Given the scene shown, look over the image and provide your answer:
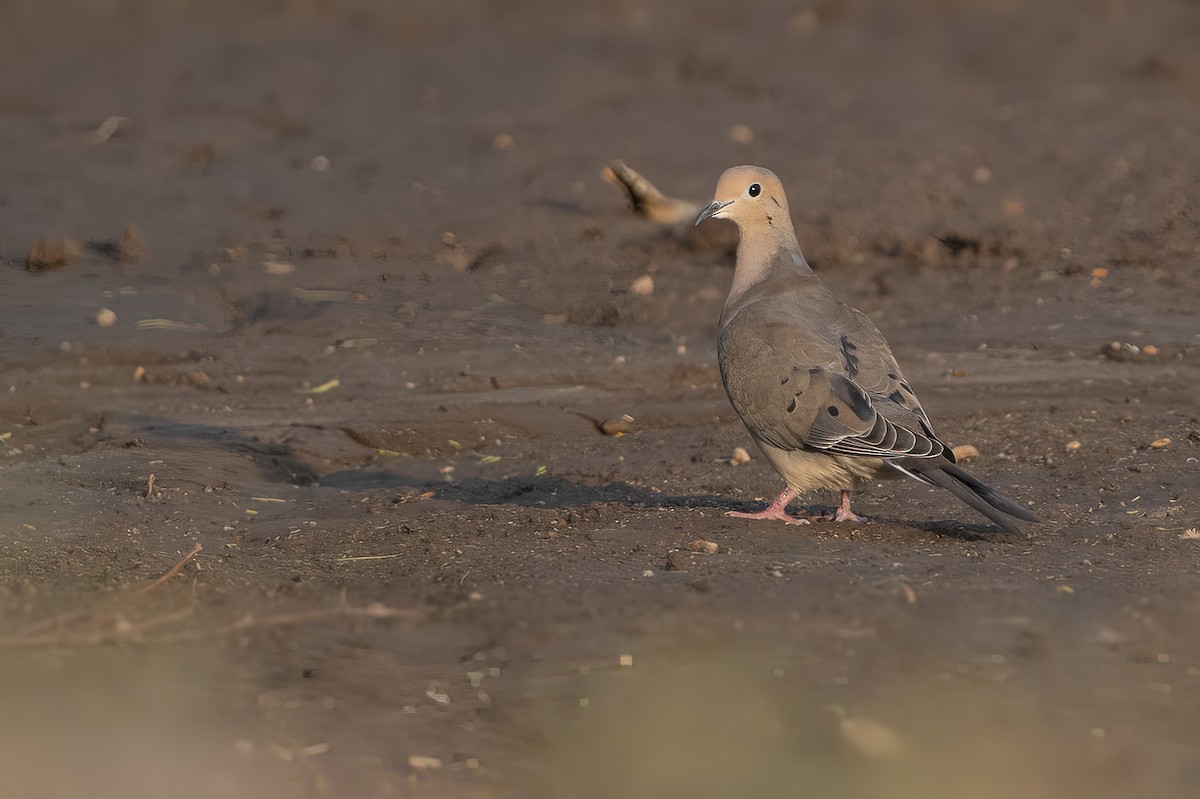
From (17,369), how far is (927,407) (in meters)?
4.64

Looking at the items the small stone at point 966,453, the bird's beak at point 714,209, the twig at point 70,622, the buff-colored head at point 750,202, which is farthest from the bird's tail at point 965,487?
the twig at point 70,622

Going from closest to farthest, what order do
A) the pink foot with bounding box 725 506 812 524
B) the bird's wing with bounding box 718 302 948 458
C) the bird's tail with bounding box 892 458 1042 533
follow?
the bird's tail with bounding box 892 458 1042 533
the bird's wing with bounding box 718 302 948 458
the pink foot with bounding box 725 506 812 524

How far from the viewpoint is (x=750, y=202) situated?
6371 millimetres

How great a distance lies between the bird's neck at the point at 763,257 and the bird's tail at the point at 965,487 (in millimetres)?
1122

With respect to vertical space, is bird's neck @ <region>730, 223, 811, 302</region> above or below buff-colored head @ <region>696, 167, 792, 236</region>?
below

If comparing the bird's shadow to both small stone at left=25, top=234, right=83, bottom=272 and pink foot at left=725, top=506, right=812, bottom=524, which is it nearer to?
pink foot at left=725, top=506, right=812, bottom=524

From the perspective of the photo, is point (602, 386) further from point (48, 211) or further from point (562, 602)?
point (48, 211)

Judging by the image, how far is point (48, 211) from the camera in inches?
420

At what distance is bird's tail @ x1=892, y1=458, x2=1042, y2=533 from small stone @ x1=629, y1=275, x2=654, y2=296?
169 inches

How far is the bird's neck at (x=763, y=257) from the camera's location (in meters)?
6.29

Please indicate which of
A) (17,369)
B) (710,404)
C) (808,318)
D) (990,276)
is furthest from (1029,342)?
(17,369)

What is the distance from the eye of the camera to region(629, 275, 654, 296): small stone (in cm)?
963

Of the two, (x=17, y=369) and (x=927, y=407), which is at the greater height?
(x=927, y=407)

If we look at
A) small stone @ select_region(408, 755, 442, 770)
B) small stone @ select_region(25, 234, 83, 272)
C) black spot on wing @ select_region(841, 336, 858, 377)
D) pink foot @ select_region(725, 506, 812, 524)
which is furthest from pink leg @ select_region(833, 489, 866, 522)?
small stone @ select_region(25, 234, 83, 272)
